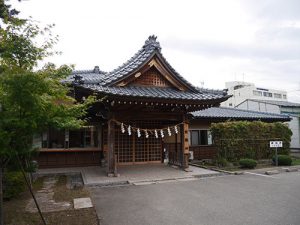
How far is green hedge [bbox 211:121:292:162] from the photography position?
50.1 feet

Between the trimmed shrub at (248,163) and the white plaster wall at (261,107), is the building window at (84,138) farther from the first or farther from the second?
the white plaster wall at (261,107)

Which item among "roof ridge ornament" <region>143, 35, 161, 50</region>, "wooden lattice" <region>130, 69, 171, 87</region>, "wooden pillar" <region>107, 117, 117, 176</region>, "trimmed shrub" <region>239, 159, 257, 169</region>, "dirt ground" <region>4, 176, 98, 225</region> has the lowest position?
"dirt ground" <region>4, 176, 98, 225</region>

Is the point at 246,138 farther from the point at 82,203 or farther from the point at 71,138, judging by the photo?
the point at 82,203

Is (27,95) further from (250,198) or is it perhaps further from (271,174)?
(271,174)

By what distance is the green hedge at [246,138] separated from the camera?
1528cm

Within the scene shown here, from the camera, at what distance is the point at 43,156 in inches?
560

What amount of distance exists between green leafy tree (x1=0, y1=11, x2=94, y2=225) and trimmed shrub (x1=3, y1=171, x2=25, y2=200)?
3.22 metres

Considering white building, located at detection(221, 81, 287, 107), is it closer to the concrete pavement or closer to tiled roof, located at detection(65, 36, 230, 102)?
tiled roof, located at detection(65, 36, 230, 102)

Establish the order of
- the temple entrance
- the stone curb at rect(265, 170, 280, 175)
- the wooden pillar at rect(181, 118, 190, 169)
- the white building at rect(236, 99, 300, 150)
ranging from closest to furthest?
the stone curb at rect(265, 170, 280, 175)
the wooden pillar at rect(181, 118, 190, 169)
the temple entrance
the white building at rect(236, 99, 300, 150)

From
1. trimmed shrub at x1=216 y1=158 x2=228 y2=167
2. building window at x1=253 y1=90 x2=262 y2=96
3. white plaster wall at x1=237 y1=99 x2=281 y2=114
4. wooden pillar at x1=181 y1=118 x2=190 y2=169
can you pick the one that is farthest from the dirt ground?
building window at x1=253 y1=90 x2=262 y2=96

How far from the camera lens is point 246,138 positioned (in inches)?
630

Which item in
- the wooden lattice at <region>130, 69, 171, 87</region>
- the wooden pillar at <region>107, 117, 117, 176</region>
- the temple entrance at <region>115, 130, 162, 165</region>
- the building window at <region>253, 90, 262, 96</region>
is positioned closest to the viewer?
the wooden pillar at <region>107, 117, 117, 176</region>

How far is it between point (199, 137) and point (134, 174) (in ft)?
28.0

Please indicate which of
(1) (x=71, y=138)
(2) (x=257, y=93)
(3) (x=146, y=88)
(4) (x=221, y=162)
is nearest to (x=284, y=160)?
(4) (x=221, y=162)
